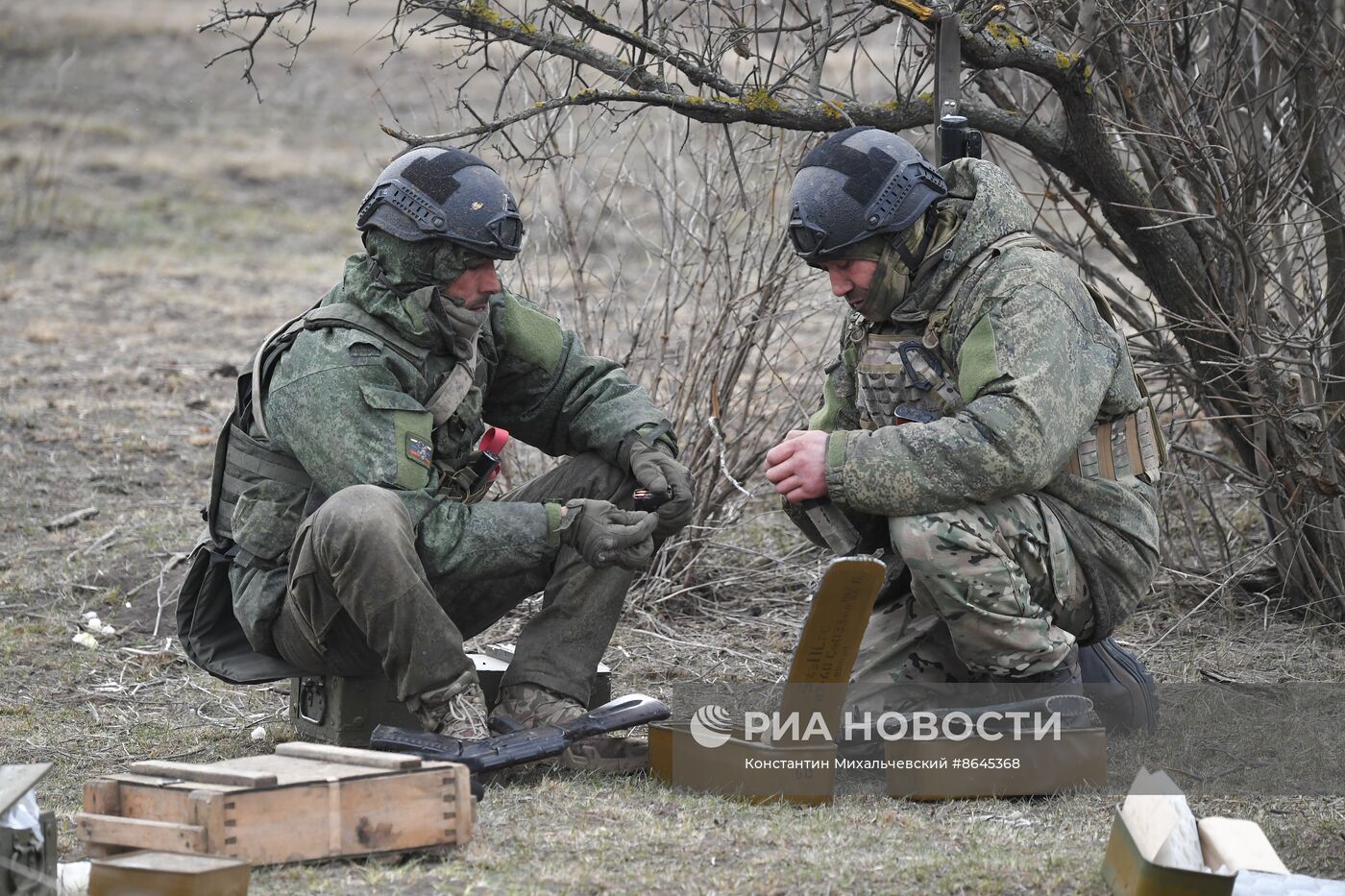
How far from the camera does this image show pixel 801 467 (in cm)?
411

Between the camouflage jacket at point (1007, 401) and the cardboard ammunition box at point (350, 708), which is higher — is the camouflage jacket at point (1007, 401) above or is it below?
above

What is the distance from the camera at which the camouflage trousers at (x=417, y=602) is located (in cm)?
385

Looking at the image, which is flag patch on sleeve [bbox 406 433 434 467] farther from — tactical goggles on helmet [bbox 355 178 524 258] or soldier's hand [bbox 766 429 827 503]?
soldier's hand [bbox 766 429 827 503]

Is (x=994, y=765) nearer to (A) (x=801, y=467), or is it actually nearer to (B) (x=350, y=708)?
(A) (x=801, y=467)

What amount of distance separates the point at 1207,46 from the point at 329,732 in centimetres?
383

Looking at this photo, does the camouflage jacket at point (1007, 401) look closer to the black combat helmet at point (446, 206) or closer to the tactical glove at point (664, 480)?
the tactical glove at point (664, 480)

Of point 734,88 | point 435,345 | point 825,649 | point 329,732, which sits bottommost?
point 329,732

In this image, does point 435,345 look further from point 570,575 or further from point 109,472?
point 109,472

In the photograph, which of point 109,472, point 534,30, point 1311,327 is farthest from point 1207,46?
point 109,472

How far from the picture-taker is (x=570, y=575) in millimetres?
4273

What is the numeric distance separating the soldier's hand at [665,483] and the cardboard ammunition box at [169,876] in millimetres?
1638

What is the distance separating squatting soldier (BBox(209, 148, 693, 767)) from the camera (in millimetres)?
3928

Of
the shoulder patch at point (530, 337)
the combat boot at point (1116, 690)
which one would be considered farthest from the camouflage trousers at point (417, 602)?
the combat boot at point (1116, 690)

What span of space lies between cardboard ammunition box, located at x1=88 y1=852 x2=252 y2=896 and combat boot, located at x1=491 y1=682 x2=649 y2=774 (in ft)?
3.80
